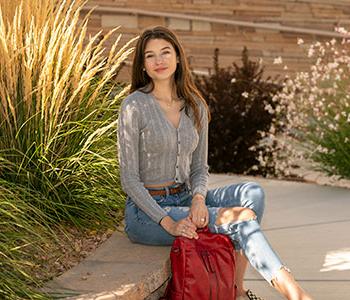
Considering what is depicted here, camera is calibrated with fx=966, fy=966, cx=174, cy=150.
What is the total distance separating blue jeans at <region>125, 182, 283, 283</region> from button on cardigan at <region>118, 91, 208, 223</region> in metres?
0.07

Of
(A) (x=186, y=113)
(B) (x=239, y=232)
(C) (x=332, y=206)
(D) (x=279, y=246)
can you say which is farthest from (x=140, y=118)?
(C) (x=332, y=206)

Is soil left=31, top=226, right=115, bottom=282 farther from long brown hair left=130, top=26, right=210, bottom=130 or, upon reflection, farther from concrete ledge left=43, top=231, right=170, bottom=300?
long brown hair left=130, top=26, right=210, bottom=130

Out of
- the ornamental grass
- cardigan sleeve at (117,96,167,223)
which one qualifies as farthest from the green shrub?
cardigan sleeve at (117,96,167,223)

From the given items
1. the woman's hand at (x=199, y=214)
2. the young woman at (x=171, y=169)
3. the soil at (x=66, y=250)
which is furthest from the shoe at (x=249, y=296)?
the soil at (x=66, y=250)

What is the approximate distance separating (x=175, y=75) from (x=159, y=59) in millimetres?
216

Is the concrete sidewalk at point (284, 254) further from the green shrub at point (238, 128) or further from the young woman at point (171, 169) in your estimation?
the green shrub at point (238, 128)

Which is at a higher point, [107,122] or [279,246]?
[107,122]

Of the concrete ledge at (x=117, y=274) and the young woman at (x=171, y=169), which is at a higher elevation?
the young woman at (x=171, y=169)

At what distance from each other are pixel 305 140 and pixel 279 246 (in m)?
2.41

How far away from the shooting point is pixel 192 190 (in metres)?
4.53

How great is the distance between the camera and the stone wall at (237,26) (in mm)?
10703

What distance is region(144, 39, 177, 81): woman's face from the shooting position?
4375 millimetres

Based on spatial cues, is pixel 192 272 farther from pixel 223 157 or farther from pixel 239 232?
pixel 223 157

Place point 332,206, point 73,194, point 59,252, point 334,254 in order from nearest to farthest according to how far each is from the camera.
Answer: point 59,252, point 73,194, point 334,254, point 332,206
